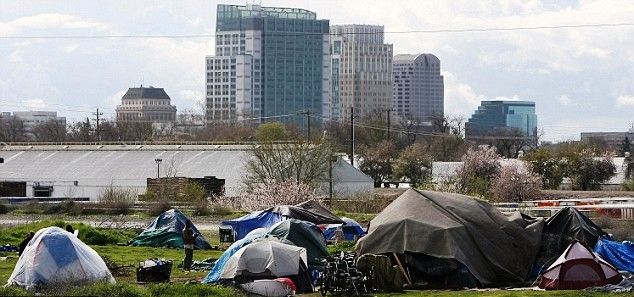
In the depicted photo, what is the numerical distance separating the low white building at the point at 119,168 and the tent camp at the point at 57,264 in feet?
193

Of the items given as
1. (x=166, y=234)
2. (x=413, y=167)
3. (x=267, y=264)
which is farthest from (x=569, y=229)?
(x=413, y=167)

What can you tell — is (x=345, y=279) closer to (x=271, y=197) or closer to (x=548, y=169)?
(x=271, y=197)

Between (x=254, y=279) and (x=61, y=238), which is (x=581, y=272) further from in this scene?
(x=61, y=238)

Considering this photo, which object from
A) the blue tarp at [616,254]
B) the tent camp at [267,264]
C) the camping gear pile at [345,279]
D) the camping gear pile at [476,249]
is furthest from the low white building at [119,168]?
the camping gear pile at [345,279]

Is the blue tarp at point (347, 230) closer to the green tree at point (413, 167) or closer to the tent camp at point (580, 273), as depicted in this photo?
the tent camp at point (580, 273)

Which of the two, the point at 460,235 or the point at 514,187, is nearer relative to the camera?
the point at 460,235

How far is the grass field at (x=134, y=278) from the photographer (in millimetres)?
27328

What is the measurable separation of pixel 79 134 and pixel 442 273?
13702 centimetres

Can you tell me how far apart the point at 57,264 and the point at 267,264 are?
5.30 meters

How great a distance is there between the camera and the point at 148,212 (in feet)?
234

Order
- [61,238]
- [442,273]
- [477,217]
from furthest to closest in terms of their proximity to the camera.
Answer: [477,217], [442,273], [61,238]

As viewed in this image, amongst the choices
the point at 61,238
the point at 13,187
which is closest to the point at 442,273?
the point at 61,238

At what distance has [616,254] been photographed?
121 feet

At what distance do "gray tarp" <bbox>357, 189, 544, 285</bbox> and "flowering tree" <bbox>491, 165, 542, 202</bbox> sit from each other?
155 ft
